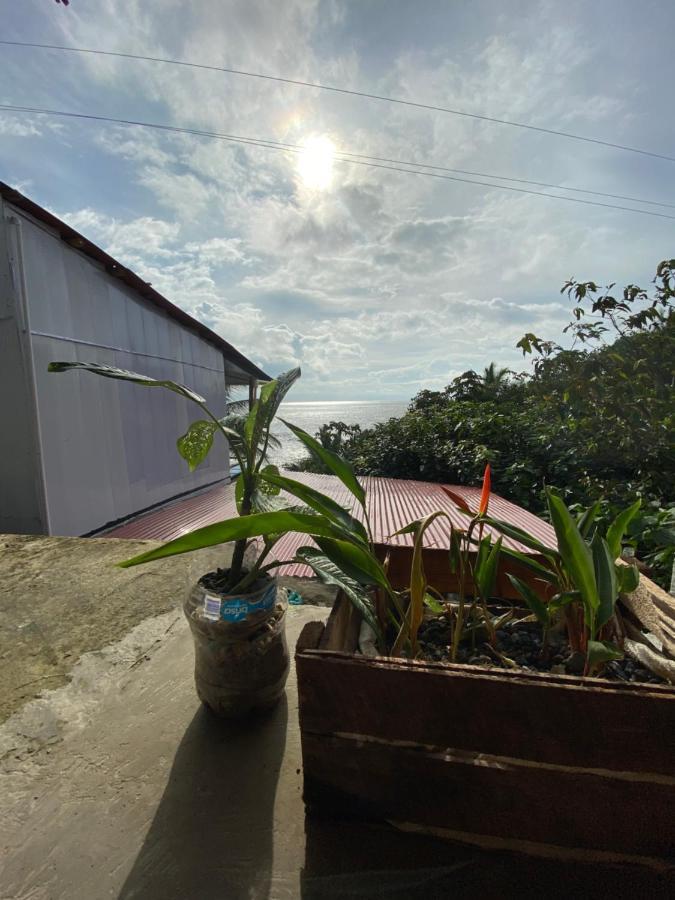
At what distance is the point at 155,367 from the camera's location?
5.82 meters

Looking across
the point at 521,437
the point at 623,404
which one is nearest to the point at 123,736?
the point at 623,404

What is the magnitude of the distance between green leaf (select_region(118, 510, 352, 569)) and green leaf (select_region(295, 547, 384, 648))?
17 cm

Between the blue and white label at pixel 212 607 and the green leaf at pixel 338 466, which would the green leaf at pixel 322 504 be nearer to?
the green leaf at pixel 338 466

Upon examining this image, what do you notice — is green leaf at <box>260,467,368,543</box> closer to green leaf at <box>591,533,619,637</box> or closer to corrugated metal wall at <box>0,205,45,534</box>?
green leaf at <box>591,533,619,637</box>

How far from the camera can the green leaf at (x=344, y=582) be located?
0.93 metres

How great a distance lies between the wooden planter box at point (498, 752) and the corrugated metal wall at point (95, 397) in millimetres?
3958

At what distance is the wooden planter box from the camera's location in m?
0.71

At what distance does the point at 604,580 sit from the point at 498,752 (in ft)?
1.23

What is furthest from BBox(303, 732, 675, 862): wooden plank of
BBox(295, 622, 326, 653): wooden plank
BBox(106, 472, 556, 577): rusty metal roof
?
BBox(106, 472, 556, 577): rusty metal roof

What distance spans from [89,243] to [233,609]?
4.47 metres

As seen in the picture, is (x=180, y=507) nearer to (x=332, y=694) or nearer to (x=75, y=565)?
(x=75, y=565)

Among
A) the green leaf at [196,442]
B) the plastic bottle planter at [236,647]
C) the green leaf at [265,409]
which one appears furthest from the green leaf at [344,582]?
the green leaf at [196,442]

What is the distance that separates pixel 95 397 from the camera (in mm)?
4484

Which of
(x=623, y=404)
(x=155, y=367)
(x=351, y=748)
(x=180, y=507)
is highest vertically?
(x=155, y=367)
